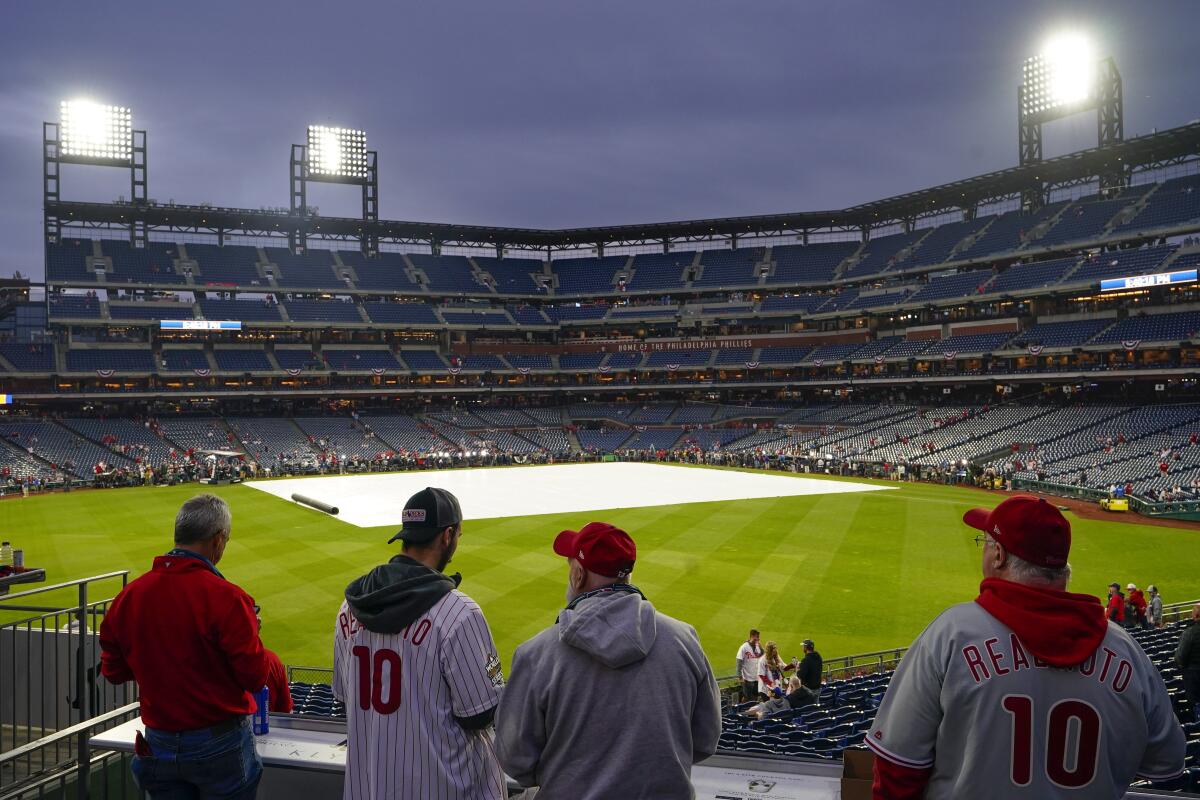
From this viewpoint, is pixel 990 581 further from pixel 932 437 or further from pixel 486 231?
pixel 486 231

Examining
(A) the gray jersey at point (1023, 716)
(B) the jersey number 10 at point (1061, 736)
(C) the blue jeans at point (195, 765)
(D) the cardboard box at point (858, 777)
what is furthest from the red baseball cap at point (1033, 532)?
(C) the blue jeans at point (195, 765)

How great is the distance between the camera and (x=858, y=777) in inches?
160

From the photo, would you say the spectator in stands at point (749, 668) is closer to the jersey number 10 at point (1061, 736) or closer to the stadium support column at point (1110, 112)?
the jersey number 10 at point (1061, 736)

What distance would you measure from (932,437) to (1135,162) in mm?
31709

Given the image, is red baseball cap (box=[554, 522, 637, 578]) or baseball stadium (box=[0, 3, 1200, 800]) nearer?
red baseball cap (box=[554, 522, 637, 578])

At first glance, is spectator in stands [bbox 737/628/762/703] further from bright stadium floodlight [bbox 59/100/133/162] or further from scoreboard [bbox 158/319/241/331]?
bright stadium floodlight [bbox 59/100/133/162]

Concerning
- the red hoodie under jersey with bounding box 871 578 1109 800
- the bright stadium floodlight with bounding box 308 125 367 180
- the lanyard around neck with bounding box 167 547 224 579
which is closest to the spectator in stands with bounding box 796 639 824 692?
the red hoodie under jersey with bounding box 871 578 1109 800

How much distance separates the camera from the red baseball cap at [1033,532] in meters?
2.90

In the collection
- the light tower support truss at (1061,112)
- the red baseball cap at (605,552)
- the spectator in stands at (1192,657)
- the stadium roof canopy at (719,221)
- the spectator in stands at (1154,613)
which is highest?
the light tower support truss at (1061,112)

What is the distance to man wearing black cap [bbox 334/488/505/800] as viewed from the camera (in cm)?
341

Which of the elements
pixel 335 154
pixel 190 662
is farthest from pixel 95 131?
pixel 190 662

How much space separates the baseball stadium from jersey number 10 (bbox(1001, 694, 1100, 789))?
1.52m

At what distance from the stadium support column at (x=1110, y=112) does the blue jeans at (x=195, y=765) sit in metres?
78.9

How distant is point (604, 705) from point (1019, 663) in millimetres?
1605
